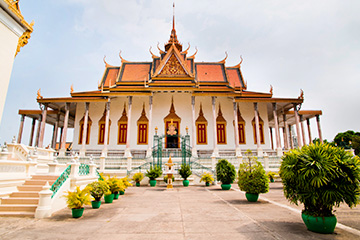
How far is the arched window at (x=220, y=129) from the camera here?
1869 centimetres

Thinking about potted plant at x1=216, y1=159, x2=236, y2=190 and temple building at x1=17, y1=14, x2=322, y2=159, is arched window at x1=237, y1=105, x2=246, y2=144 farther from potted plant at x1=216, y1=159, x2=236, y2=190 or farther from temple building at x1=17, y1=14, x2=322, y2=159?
potted plant at x1=216, y1=159, x2=236, y2=190

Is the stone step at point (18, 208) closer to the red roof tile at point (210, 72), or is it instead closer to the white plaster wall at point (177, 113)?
the white plaster wall at point (177, 113)

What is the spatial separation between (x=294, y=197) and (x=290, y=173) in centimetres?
45

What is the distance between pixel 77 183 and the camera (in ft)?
20.8

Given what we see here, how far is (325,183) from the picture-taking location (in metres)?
3.42

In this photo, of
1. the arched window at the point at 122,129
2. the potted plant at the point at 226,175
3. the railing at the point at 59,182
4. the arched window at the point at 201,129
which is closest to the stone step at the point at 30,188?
the railing at the point at 59,182

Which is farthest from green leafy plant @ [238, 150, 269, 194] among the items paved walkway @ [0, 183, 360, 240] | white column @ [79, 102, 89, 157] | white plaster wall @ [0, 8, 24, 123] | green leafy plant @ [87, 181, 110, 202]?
white column @ [79, 102, 89, 157]

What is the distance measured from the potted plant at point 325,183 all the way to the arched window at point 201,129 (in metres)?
14.8

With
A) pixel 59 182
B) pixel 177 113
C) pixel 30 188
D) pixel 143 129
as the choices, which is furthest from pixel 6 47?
pixel 177 113

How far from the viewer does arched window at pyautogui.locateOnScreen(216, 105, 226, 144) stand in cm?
1869

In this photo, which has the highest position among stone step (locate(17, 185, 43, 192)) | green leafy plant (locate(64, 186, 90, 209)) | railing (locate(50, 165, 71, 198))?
railing (locate(50, 165, 71, 198))

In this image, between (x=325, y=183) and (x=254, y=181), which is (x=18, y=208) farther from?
(x=325, y=183)

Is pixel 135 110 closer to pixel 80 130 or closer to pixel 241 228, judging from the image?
pixel 80 130

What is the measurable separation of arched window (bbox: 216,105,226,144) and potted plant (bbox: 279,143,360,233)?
49.1 ft
